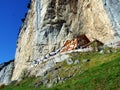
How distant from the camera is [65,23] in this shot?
220ft

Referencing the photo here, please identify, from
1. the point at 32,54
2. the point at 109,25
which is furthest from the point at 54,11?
the point at 109,25

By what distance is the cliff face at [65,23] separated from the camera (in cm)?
5222

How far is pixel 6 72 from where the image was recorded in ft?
277

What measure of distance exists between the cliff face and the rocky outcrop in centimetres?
204

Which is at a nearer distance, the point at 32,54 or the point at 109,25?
the point at 109,25

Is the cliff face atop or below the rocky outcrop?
atop

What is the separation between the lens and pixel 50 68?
4641 cm

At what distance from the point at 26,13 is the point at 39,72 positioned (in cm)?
4589

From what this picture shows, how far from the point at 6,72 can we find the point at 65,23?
25.1m

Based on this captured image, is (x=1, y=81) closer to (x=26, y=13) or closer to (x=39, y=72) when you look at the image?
(x=26, y=13)

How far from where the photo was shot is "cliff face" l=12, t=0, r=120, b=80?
52219 millimetres

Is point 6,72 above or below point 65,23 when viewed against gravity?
below

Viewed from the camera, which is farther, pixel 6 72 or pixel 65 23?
pixel 6 72

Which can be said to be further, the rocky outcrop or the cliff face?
the rocky outcrop
